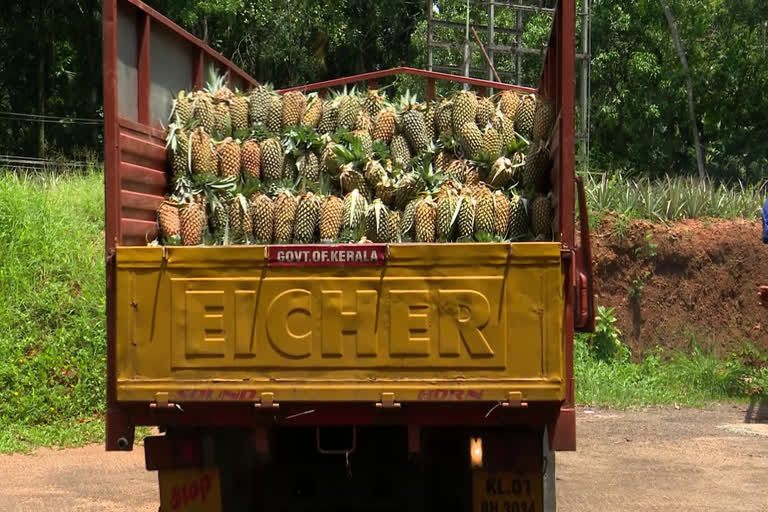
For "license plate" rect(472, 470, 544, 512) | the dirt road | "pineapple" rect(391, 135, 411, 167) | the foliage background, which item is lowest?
the dirt road

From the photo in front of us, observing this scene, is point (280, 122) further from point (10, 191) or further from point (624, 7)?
point (624, 7)

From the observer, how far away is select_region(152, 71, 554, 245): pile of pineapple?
5094 mm

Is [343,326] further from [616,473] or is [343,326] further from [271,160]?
[616,473]

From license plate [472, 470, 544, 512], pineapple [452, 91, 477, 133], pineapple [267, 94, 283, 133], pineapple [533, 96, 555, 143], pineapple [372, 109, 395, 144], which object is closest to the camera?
license plate [472, 470, 544, 512]

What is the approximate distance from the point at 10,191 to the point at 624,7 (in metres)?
16.7

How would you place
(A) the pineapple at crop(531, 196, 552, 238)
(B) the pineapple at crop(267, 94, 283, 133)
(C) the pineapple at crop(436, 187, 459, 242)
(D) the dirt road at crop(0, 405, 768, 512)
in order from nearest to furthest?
(A) the pineapple at crop(531, 196, 552, 238), (C) the pineapple at crop(436, 187, 459, 242), (B) the pineapple at crop(267, 94, 283, 133), (D) the dirt road at crop(0, 405, 768, 512)

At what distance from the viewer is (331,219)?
5082mm

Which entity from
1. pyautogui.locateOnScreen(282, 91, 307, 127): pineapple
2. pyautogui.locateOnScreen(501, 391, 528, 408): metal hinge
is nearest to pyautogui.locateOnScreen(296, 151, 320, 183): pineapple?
pyautogui.locateOnScreen(282, 91, 307, 127): pineapple

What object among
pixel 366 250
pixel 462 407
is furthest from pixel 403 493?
pixel 366 250

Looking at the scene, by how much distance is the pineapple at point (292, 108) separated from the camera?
5715 millimetres

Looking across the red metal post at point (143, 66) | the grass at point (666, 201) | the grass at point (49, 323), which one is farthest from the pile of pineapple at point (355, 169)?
the grass at point (666, 201)

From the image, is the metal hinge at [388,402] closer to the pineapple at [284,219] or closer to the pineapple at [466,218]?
the pineapple at [466,218]

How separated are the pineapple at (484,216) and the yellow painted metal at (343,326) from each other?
80 centimetres

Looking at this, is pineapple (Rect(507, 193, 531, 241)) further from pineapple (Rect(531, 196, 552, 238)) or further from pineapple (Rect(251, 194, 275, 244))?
pineapple (Rect(251, 194, 275, 244))
